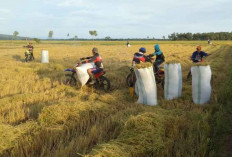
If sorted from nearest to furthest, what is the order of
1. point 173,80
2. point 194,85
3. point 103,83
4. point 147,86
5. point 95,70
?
1. point 147,86
2. point 194,85
3. point 173,80
4. point 95,70
5. point 103,83

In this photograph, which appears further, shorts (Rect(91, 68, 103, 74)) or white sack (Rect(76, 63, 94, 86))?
shorts (Rect(91, 68, 103, 74))

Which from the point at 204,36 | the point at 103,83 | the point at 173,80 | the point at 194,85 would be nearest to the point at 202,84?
the point at 194,85

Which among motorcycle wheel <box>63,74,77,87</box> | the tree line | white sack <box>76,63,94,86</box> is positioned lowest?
motorcycle wheel <box>63,74,77,87</box>

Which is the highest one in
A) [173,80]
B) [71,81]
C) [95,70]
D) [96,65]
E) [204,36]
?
[204,36]

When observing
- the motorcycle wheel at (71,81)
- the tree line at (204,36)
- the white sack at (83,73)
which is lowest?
the motorcycle wheel at (71,81)

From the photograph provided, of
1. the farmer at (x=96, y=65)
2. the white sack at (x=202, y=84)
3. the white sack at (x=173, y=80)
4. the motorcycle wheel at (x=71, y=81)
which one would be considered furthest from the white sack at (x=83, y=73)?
the white sack at (x=202, y=84)

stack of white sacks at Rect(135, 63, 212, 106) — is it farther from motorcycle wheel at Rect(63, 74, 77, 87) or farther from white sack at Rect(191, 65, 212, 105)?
motorcycle wheel at Rect(63, 74, 77, 87)

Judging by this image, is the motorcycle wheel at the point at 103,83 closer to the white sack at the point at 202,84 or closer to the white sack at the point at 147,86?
the white sack at the point at 147,86

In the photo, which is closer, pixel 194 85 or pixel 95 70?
pixel 194 85

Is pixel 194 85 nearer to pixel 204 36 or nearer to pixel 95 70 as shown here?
pixel 95 70

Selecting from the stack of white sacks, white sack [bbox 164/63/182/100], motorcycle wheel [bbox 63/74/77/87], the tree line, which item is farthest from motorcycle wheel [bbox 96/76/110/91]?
the tree line

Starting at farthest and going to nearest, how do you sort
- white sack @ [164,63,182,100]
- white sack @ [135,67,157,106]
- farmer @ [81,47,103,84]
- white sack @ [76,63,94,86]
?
farmer @ [81,47,103,84]
white sack @ [76,63,94,86]
white sack @ [164,63,182,100]
white sack @ [135,67,157,106]

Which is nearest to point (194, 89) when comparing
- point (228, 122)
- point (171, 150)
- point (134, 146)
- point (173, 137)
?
point (228, 122)

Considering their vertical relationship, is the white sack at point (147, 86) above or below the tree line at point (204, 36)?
below
